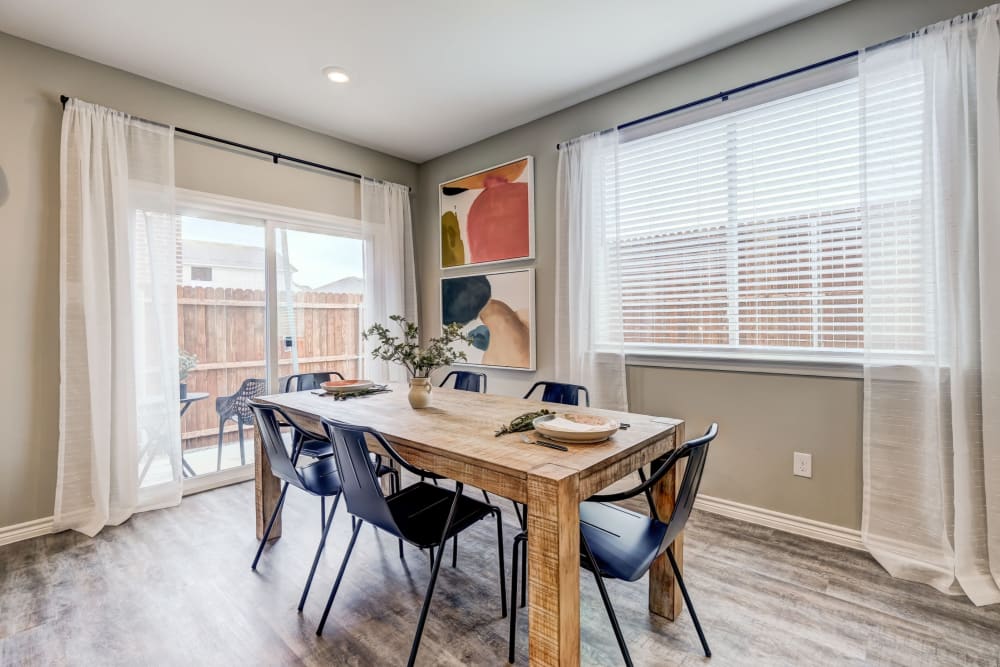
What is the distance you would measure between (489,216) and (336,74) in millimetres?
1482

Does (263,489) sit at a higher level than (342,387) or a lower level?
lower

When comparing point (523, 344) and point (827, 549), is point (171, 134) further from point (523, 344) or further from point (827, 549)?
point (827, 549)

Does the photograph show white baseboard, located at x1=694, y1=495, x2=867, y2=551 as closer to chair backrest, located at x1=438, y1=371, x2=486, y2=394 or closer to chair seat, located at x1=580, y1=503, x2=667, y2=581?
chair seat, located at x1=580, y1=503, x2=667, y2=581

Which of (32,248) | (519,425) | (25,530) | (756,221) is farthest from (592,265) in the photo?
(25,530)

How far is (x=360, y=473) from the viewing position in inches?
59.5

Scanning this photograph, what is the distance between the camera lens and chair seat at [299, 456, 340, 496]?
2010 millimetres

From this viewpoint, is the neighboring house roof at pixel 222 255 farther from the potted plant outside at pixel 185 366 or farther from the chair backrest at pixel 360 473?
the chair backrest at pixel 360 473

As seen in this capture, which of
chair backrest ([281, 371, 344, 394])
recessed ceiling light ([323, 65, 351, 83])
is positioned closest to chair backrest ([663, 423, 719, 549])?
chair backrest ([281, 371, 344, 394])

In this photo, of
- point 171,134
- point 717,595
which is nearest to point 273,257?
point 171,134

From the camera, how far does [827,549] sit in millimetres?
2293

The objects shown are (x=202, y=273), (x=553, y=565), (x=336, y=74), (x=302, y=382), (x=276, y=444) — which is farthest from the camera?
(x=202, y=273)

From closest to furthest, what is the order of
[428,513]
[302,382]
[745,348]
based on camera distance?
[428,513] → [745,348] → [302,382]

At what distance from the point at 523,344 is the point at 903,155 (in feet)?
7.91

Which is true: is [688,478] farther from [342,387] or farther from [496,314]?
[496,314]
